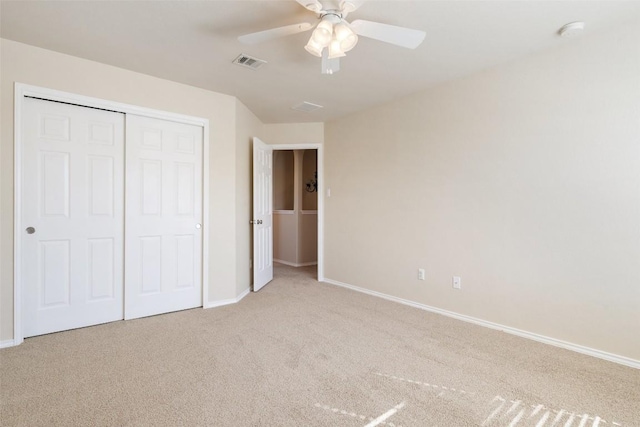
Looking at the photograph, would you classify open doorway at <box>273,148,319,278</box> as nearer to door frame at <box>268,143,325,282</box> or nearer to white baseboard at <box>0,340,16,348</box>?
door frame at <box>268,143,325,282</box>

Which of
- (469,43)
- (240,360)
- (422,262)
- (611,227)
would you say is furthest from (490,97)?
(240,360)

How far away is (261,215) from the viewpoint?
414 cm

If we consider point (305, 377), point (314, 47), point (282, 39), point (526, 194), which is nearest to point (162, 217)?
point (282, 39)

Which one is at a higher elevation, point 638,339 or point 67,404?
point 638,339

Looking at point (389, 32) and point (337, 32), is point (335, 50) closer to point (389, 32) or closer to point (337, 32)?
point (337, 32)

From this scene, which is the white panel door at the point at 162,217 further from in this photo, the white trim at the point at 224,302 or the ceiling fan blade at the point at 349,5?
the ceiling fan blade at the point at 349,5

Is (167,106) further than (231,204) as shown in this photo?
No

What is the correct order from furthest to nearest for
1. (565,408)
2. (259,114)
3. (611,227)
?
(259,114) → (611,227) → (565,408)

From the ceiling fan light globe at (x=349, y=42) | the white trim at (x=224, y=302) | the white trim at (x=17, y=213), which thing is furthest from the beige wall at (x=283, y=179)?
the ceiling fan light globe at (x=349, y=42)

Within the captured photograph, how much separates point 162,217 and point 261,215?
131 cm

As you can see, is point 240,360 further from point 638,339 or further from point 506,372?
point 638,339

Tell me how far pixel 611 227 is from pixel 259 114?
3777 millimetres

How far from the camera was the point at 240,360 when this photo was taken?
2170 mm

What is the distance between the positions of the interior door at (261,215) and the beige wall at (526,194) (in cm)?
147
